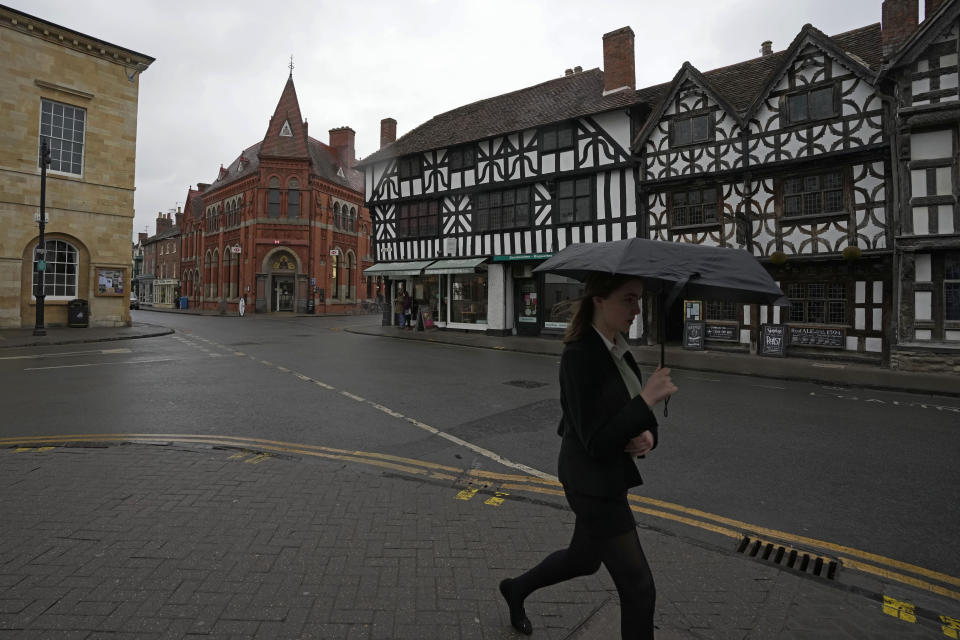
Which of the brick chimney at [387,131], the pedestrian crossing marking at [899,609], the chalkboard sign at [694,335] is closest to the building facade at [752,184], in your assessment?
the chalkboard sign at [694,335]

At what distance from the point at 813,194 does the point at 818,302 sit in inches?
127

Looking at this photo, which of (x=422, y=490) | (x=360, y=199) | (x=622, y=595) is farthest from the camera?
(x=360, y=199)

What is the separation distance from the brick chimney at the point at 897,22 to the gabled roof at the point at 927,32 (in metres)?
0.60

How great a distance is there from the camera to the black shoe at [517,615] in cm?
247

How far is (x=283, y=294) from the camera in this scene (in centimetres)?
4112

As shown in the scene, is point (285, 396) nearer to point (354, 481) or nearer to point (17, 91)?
point (354, 481)

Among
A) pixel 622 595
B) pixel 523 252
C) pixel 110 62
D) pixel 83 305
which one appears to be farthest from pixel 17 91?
pixel 622 595

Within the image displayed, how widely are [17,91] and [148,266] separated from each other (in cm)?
5635

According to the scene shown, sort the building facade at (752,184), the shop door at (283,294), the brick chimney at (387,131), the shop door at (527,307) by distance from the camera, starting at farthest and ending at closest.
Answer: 1. the shop door at (283,294)
2. the brick chimney at (387,131)
3. the shop door at (527,307)
4. the building facade at (752,184)

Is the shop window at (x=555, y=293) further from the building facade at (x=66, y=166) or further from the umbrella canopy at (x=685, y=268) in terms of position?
the building facade at (x=66, y=166)

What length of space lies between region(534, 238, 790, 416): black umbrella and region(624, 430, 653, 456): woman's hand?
0.36m

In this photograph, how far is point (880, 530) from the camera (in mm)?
3752

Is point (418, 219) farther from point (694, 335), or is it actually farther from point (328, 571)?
point (328, 571)

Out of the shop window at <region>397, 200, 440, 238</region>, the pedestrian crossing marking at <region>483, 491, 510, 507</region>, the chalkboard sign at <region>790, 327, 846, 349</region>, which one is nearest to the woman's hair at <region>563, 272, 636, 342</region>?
the pedestrian crossing marking at <region>483, 491, 510, 507</region>
